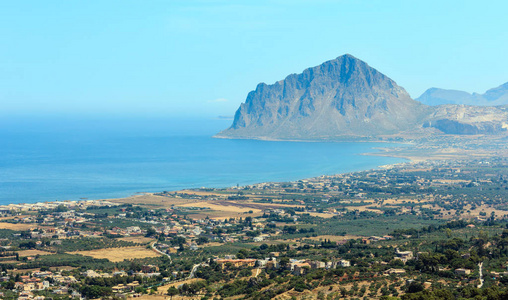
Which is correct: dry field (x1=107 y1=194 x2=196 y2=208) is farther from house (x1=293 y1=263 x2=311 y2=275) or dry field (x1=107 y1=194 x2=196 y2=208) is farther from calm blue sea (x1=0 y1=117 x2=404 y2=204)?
house (x1=293 y1=263 x2=311 y2=275)

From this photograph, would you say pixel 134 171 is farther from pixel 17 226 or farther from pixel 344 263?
pixel 344 263

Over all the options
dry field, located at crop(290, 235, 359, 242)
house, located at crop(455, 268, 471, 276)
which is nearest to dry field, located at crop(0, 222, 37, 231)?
dry field, located at crop(290, 235, 359, 242)

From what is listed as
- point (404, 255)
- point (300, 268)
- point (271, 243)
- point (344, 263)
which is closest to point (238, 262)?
point (300, 268)

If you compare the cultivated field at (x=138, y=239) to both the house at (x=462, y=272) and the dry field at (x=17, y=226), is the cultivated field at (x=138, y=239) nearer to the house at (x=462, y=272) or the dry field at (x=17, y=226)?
the dry field at (x=17, y=226)

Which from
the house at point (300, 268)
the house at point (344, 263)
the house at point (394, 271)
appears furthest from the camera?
the house at point (344, 263)

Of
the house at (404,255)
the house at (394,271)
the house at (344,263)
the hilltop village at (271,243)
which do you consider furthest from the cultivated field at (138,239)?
the house at (394,271)

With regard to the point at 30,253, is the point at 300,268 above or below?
above

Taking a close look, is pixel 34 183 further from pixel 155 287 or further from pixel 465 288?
pixel 465 288
